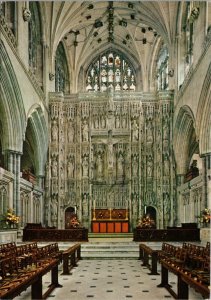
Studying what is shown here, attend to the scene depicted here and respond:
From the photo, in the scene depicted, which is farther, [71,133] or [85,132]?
[71,133]

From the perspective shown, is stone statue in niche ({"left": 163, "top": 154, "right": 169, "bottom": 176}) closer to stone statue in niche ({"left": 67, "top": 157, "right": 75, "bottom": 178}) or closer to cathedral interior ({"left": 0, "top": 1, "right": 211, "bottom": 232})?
cathedral interior ({"left": 0, "top": 1, "right": 211, "bottom": 232})

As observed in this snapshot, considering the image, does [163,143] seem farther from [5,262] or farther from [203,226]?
[5,262]

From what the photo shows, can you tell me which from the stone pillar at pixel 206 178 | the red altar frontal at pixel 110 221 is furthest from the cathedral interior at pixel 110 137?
the stone pillar at pixel 206 178

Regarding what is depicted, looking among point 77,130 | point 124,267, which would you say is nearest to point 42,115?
point 77,130

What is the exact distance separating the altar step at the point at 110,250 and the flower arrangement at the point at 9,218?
351cm

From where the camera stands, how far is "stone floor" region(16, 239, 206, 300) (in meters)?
10.2

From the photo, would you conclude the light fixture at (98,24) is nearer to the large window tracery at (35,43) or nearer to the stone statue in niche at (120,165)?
the large window tracery at (35,43)

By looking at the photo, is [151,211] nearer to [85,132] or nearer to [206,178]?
[85,132]

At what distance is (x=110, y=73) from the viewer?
129 feet

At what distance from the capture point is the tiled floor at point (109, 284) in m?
10.2

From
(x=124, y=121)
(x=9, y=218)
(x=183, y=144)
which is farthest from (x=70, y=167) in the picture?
(x=9, y=218)

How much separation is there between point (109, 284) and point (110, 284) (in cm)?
3

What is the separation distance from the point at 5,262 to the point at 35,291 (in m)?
0.86

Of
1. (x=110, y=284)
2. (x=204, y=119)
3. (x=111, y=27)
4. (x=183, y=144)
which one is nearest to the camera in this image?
(x=110, y=284)
